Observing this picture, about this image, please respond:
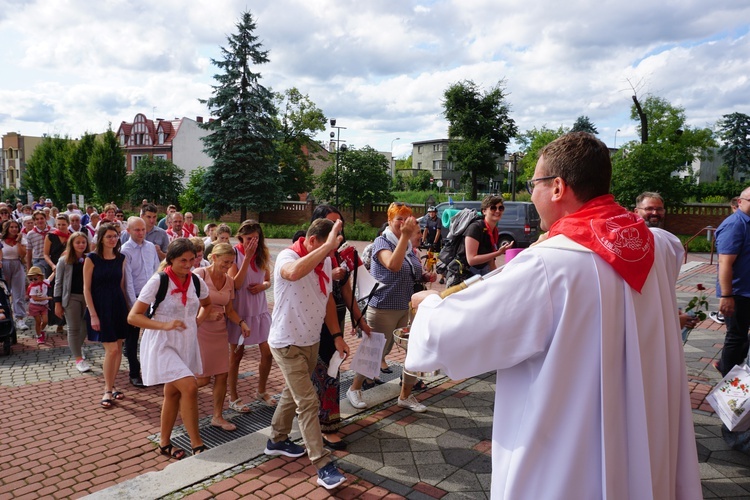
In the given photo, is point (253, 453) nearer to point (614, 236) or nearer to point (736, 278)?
point (614, 236)

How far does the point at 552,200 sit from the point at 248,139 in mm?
32268

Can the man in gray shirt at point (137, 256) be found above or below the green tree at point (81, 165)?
below

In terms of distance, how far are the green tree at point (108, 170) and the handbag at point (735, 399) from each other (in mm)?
44846

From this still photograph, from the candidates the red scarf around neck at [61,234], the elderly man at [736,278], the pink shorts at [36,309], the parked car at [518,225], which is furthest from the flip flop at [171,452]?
the parked car at [518,225]

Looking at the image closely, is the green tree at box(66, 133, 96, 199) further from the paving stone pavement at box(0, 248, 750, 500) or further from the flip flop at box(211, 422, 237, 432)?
the flip flop at box(211, 422, 237, 432)

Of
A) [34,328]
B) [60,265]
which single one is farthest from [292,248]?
[34,328]

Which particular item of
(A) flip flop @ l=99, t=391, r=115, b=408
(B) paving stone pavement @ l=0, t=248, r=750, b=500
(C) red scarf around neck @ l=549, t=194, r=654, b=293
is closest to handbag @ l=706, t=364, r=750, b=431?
(B) paving stone pavement @ l=0, t=248, r=750, b=500

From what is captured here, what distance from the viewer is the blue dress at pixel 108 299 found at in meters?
5.84

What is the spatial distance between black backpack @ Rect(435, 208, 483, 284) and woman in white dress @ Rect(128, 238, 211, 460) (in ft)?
9.08

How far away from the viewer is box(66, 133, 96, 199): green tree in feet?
148

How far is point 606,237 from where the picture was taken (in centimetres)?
169

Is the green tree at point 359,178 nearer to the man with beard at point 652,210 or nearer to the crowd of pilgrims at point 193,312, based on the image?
the crowd of pilgrims at point 193,312

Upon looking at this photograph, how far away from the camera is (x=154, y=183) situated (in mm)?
44094

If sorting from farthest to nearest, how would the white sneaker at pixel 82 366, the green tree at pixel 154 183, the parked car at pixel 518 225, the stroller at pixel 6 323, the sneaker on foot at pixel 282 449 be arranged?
the green tree at pixel 154 183
the parked car at pixel 518 225
the stroller at pixel 6 323
the white sneaker at pixel 82 366
the sneaker on foot at pixel 282 449
